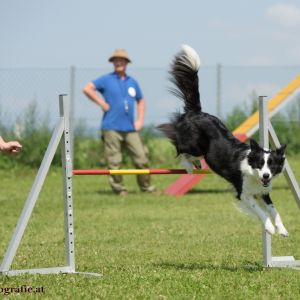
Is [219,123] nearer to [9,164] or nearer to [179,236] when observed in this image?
[179,236]

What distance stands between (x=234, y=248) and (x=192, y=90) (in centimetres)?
156

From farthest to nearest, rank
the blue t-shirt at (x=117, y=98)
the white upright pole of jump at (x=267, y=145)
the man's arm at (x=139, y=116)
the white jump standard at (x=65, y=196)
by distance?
1. the man's arm at (x=139, y=116)
2. the blue t-shirt at (x=117, y=98)
3. the white upright pole of jump at (x=267, y=145)
4. the white jump standard at (x=65, y=196)

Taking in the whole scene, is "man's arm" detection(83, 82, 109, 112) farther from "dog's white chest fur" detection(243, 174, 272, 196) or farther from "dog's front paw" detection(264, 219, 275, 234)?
"dog's front paw" detection(264, 219, 275, 234)

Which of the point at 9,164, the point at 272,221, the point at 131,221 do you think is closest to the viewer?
the point at 272,221

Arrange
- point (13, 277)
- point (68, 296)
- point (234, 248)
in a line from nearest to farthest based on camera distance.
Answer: point (68, 296)
point (13, 277)
point (234, 248)

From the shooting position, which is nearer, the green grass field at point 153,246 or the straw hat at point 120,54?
the green grass field at point 153,246

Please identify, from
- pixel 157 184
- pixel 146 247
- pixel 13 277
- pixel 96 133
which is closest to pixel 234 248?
pixel 146 247

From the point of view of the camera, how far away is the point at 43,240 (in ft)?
27.9

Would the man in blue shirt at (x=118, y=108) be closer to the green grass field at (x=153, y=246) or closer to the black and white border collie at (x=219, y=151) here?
the green grass field at (x=153, y=246)

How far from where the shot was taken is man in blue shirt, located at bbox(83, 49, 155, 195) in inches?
503

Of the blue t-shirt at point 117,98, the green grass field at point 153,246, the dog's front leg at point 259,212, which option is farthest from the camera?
the blue t-shirt at point 117,98

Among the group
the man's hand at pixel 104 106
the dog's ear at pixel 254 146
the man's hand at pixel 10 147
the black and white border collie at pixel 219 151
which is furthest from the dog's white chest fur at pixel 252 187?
the man's hand at pixel 104 106

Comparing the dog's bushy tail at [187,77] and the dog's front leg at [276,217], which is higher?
the dog's bushy tail at [187,77]

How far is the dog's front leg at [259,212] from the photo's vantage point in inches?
236
